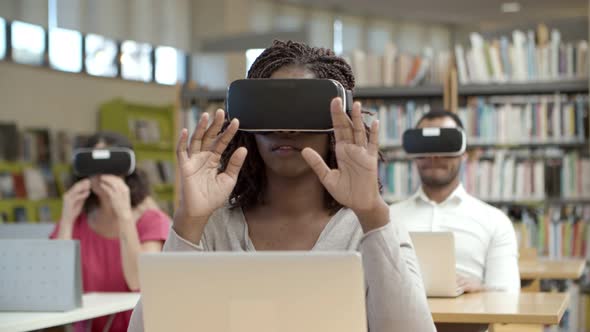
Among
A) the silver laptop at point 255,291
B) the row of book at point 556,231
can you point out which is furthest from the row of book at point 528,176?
the silver laptop at point 255,291

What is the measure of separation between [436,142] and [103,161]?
1226mm

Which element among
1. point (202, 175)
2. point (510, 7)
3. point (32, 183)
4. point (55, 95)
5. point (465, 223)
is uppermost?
point (510, 7)

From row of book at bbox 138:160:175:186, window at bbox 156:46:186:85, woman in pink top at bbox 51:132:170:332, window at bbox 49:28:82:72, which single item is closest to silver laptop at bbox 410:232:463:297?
woman in pink top at bbox 51:132:170:332

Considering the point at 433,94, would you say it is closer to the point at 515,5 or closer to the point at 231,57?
the point at 231,57

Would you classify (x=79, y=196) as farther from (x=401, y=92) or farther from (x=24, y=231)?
(x=401, y=92)

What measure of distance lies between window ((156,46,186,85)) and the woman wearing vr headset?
6.84m

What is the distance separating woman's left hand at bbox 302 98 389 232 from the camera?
4.54 feet

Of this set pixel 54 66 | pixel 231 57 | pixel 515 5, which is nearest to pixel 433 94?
pixel 231 57

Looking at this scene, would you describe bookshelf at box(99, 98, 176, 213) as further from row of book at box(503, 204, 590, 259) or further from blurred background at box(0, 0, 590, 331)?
row of book at box(503, 204, 590, 259)

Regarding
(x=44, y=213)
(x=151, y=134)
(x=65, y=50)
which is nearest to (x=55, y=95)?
(x=65, y=50)

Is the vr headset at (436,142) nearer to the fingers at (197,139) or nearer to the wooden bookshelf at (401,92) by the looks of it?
the wooden bookshelf at (401,92)

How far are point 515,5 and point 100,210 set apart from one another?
8.06 meters

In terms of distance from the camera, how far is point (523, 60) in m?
5.54

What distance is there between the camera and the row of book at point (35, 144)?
670 cm
